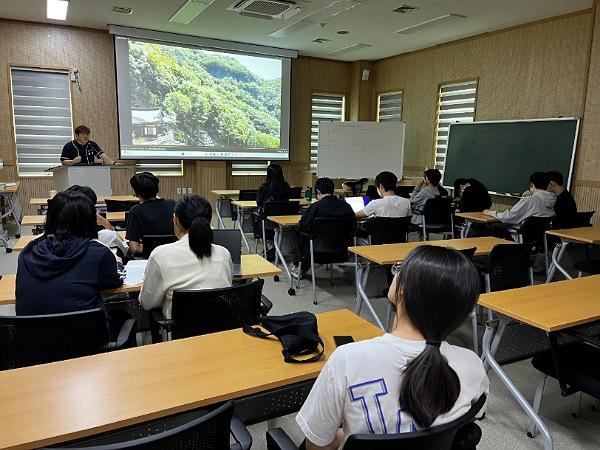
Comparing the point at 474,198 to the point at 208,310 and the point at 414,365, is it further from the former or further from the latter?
the point at 414,365

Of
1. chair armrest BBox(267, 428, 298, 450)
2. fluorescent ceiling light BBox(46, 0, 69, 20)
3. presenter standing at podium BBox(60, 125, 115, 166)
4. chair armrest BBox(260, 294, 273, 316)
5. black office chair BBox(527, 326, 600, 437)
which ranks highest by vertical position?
fluorescent ceiling light BBox(46, 0, 69, 20)

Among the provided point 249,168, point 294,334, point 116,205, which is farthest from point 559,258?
point 249,168

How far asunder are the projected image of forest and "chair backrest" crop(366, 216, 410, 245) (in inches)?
204

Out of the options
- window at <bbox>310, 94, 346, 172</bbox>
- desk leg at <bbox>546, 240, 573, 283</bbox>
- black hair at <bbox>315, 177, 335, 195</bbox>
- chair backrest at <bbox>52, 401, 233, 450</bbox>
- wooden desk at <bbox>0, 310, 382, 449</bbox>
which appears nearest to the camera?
chair backrest at <bbox>52, 401, 233, 450</bbox>

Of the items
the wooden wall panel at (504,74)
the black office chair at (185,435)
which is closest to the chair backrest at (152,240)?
the black office chair at (185,435)

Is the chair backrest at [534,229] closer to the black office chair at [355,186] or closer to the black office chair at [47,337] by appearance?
the black office chair at [355,186]

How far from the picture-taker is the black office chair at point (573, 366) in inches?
73.9

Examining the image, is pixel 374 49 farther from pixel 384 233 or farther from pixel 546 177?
pixel 384 233

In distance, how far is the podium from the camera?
5486mm

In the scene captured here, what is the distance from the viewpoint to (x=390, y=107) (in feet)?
31.5

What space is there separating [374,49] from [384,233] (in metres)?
5.73

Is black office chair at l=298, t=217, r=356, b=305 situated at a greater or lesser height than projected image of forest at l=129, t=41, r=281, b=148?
lesser

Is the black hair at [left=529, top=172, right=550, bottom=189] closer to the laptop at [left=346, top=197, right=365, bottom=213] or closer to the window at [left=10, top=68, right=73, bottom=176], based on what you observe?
the laptop at [left=346, top=197, right=365, bottom=213]

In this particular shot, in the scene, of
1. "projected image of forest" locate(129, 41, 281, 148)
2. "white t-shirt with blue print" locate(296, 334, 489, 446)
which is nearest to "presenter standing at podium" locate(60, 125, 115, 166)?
"projected image of forest" locate(129, 41, 281, 148)
